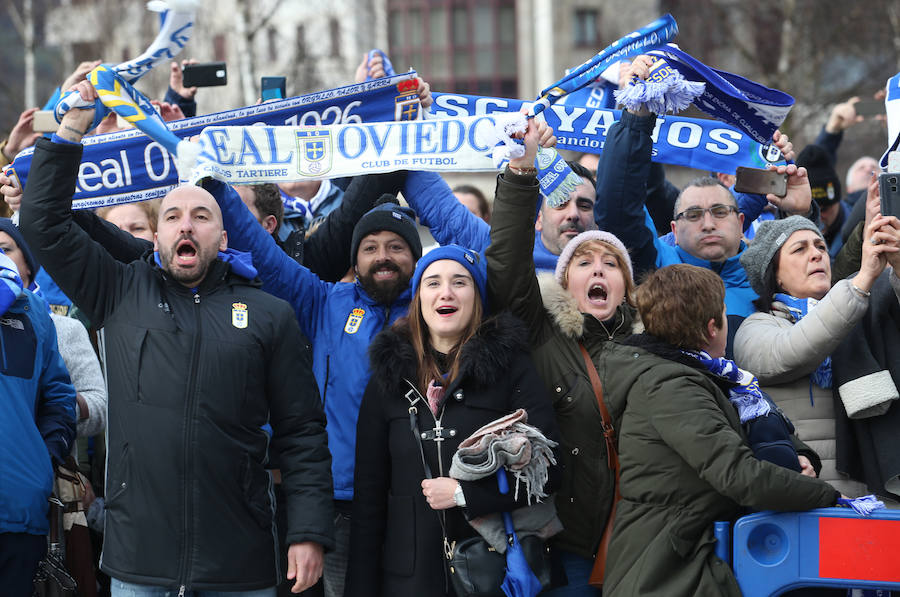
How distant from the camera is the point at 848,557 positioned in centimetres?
353

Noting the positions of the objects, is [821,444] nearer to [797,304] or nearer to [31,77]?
[797,304]

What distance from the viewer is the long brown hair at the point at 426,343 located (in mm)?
4164

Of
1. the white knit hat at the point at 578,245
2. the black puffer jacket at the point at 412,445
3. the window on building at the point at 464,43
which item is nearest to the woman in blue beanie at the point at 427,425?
the black puffer jacket at the point at 412,445

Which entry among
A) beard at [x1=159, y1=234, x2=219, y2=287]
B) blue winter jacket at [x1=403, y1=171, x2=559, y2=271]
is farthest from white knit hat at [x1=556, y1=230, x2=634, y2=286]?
beard at [x1=159, y1=234, x2=219, y2=287]

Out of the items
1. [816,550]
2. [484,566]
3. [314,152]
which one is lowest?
[484,566]

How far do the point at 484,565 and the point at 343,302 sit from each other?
1438 mm

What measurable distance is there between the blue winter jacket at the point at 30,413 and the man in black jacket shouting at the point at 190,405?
0.38 metres

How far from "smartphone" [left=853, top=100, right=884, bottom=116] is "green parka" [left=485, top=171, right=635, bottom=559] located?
3.38 meters

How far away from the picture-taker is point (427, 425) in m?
4.07

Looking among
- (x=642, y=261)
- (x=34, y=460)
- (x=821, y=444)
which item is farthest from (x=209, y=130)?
(x=821, y=444)

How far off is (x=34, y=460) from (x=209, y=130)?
1.55 meters

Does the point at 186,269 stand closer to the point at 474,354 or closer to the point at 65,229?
the point at 65,229

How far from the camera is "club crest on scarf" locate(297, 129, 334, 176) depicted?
4699 millimetres

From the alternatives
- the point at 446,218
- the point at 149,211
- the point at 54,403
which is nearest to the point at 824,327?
the point at 446,218
